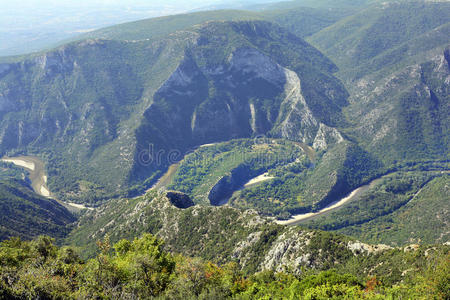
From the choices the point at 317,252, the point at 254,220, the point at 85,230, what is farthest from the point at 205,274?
the point at 85,230

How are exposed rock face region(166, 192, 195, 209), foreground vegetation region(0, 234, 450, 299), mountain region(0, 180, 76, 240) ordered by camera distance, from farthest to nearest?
mountain region(0, 180, 76, 240)
exposed rock face region(166, 192, 195, 209)
foreground vegetation region(0, 234, 450, 299)

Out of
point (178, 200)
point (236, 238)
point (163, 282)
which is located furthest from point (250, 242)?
point (163, 282)

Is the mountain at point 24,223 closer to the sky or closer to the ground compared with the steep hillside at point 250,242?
closer to the ground

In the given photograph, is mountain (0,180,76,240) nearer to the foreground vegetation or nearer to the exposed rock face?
the exposed rock face

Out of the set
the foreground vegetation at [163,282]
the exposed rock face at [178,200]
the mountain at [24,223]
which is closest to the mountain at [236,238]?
the exposed rock face at [178,200]

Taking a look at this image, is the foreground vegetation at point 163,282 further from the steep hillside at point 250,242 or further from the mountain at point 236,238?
the mountain at point 236,238

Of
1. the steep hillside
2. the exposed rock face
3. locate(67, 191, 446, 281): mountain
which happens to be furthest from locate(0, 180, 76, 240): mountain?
the exposed rock face

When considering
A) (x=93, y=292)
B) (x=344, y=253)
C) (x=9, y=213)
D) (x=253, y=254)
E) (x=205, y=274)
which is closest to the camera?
(x=93, y=292)

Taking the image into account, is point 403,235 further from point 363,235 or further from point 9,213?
point 9,213
